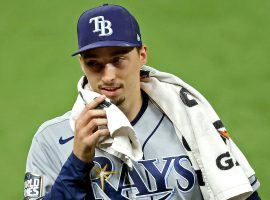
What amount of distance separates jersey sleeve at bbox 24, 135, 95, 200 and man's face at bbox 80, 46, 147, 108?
0.66 ft

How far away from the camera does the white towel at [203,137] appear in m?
1.79

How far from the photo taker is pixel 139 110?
188 centimetres

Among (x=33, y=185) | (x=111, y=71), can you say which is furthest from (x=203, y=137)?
(x=33, y=185)

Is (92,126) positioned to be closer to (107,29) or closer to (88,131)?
(88,131)

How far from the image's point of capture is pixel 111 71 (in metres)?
1.75

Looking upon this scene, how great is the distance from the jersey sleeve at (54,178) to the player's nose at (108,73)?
214 mm

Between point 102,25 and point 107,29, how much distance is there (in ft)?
0.06

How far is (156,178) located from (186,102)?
25 cm

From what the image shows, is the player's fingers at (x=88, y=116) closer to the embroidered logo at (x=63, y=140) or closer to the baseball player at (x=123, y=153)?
the baseball player at (x=123, y=153)

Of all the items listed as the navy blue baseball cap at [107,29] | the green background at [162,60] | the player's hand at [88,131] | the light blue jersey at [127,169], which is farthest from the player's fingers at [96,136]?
the green background at [162,60]

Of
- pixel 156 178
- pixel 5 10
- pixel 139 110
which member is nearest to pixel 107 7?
pixel 139 110

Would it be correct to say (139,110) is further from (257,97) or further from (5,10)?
(5,10)

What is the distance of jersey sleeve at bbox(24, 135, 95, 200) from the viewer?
1659 mm

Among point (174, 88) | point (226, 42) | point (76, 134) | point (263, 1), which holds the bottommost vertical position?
point (76, 134)
